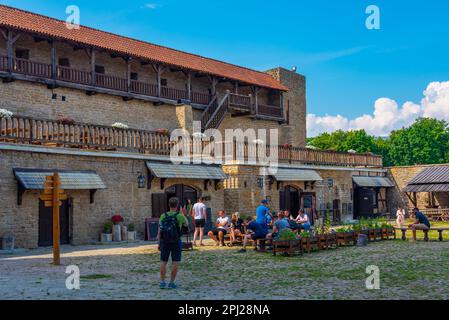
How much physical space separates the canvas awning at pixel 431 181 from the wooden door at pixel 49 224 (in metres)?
21.2

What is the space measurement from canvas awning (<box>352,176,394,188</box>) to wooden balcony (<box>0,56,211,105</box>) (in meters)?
10.1

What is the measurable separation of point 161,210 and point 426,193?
752 inches

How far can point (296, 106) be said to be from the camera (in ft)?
126

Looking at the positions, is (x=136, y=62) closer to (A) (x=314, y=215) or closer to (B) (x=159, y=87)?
(B) (x=159, y=87)

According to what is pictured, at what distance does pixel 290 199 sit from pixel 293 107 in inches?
524

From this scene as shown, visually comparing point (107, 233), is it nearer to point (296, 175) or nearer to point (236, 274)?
point (236, 274)

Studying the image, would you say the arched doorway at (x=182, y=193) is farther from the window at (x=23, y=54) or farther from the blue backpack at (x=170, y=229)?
the blue backpack at (x=170, y=229)

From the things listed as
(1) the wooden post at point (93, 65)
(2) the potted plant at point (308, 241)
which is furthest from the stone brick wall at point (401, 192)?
(1) the wooden post at point (93, 65)

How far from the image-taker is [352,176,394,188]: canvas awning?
3038cm

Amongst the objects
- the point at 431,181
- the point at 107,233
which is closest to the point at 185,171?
the point at 107,233

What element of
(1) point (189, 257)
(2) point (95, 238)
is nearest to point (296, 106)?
(2) point (95, 238)

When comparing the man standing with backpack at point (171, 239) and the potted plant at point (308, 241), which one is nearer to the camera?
the man standing with backpack at point (171, 239)

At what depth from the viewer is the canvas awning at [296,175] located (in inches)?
954

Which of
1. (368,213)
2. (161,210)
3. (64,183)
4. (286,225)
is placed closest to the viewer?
(286,225)
